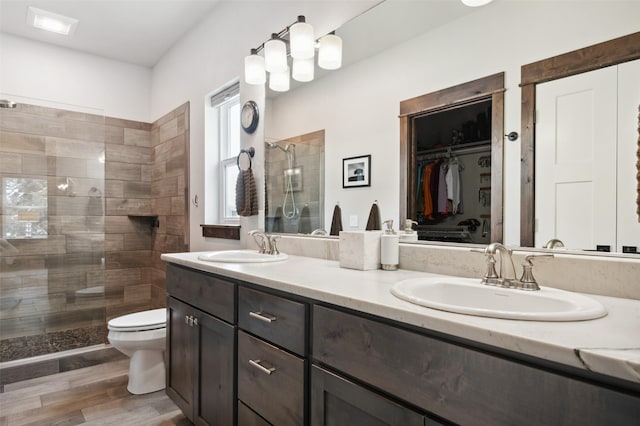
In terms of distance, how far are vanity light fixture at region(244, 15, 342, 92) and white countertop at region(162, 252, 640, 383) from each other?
1.20 m

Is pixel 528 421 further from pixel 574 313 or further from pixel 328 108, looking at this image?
pixel 328 108

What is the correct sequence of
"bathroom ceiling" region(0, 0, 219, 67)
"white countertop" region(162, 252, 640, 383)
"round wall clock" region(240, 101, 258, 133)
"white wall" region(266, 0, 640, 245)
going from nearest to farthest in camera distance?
"white countertop" region(162, 252, 640, 383) < "white wall" region(266, 0, 640, 245) < "round wall clock" region(240, 101, 258, 133) < "bathroom ceiling" region(0, 0, 219, 67)

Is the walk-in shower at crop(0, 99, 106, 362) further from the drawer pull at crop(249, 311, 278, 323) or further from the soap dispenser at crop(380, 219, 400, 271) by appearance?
the soap dispenser at crop(380, 219, 400, 271)

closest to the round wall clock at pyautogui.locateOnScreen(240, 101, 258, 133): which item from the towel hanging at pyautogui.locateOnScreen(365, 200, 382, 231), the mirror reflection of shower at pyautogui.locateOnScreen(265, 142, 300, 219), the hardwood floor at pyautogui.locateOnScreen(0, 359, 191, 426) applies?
the mirror reflection of shower at pyautogui.locateOnScreen(265, 142, 300, 219)

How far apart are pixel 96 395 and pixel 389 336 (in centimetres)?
222

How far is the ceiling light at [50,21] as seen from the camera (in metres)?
2.72

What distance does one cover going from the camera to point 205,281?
164 centimetres

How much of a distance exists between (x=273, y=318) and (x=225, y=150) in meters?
1.99

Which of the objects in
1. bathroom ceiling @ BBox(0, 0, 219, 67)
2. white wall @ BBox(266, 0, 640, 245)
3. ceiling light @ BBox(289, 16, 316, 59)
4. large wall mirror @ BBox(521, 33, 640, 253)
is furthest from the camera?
bathroom ceiling @ BBox(0, 0, 219, 67)

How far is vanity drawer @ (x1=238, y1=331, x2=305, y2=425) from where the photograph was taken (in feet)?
3.67

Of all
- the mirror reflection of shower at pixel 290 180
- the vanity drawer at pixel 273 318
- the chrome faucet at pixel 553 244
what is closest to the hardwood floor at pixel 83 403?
the vanity drawer at pixel 273 318

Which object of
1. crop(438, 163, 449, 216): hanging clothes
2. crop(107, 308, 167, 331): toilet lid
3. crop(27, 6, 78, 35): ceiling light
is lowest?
crop(107, 308, 167, 331): toilet lid

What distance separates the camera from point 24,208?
2908mm

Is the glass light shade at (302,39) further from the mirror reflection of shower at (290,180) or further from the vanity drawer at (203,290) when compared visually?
the vanity drawer at (203,290)
